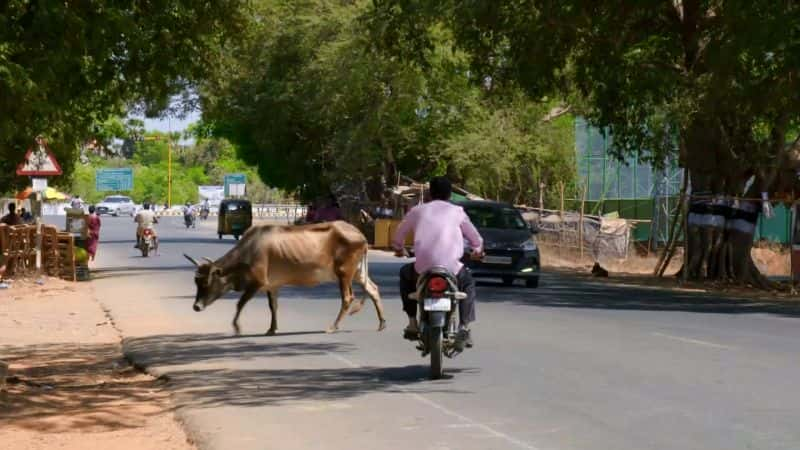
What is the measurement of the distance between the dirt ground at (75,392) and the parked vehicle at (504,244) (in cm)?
818

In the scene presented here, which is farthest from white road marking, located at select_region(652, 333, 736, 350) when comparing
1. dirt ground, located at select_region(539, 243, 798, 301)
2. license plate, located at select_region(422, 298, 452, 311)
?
dirt ground, located at select_region(539, 243, 798, 301)

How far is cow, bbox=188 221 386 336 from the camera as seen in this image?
18453 mm

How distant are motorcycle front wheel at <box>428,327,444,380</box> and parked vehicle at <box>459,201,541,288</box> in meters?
15.0

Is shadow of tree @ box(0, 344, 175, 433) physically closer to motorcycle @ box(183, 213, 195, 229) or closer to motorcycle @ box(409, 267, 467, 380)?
motorcycle @ box(409, 267, 467, 380)

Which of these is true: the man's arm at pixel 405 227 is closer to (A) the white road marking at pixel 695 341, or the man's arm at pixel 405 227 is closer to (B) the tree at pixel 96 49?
(B) the tree at pixel 96 49

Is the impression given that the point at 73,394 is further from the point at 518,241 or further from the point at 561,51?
the point at 561,51

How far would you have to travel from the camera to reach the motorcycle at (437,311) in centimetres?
1277

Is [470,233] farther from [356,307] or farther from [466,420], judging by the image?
[356,307]

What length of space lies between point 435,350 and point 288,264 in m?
5.83

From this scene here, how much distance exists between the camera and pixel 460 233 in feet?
43.9

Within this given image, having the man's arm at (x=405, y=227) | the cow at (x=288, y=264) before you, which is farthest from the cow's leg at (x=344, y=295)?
the man's arm at (x=405, y=227)

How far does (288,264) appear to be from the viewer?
18.5m

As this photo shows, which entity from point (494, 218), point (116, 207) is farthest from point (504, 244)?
point (116, 207)

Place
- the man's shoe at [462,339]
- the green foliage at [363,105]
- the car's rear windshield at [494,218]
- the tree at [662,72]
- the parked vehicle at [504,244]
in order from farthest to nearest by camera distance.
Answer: the green foliage at [363,105] → the car's rear windshield at [494,218] → the parked vehicle at [504,244] → the tree at [662,72] → the man's shoe at [462,339]
